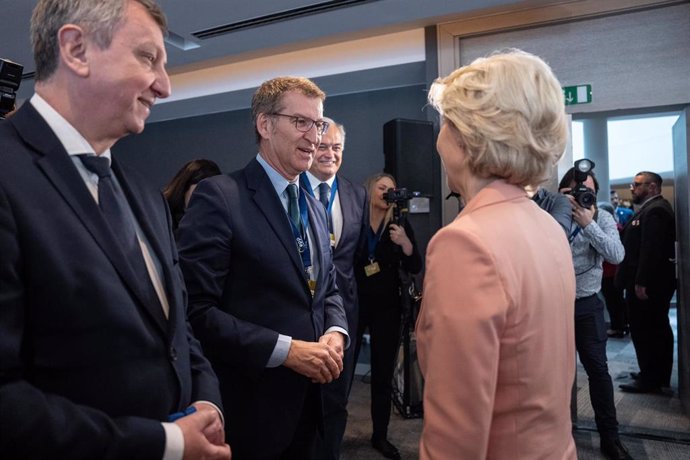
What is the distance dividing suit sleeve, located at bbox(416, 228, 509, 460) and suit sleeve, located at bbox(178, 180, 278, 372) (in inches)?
23.6

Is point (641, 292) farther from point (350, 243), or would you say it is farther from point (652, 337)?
point (350, 243)

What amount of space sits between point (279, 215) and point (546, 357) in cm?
86

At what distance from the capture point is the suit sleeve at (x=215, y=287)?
1.43 m

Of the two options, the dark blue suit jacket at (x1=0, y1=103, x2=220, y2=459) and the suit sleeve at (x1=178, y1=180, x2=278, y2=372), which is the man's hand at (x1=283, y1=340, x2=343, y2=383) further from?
the dark blue suit jacket at (x1=0, y1=103, x2=220, y2=459)

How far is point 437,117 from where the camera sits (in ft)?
14.4

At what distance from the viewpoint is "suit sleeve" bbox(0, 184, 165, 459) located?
0.74 meters

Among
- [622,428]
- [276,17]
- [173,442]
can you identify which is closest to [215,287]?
[173,442]

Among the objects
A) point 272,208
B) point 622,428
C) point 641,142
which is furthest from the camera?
point 641,142

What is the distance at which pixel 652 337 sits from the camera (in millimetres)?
4172

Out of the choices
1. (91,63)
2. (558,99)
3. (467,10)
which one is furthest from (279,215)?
(467,10)

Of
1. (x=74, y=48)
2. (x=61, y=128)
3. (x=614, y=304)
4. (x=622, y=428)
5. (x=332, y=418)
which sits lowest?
(x=622, y=428)

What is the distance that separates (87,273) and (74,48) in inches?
16.0

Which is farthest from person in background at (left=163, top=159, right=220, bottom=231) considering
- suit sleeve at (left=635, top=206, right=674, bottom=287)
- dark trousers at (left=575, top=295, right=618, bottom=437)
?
suit sleeve at (left=635, top=206, right=674, bottom=287)

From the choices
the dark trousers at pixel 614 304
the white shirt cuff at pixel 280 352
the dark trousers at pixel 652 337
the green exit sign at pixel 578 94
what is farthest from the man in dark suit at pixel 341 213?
the dark trousers at pixel 614 304
